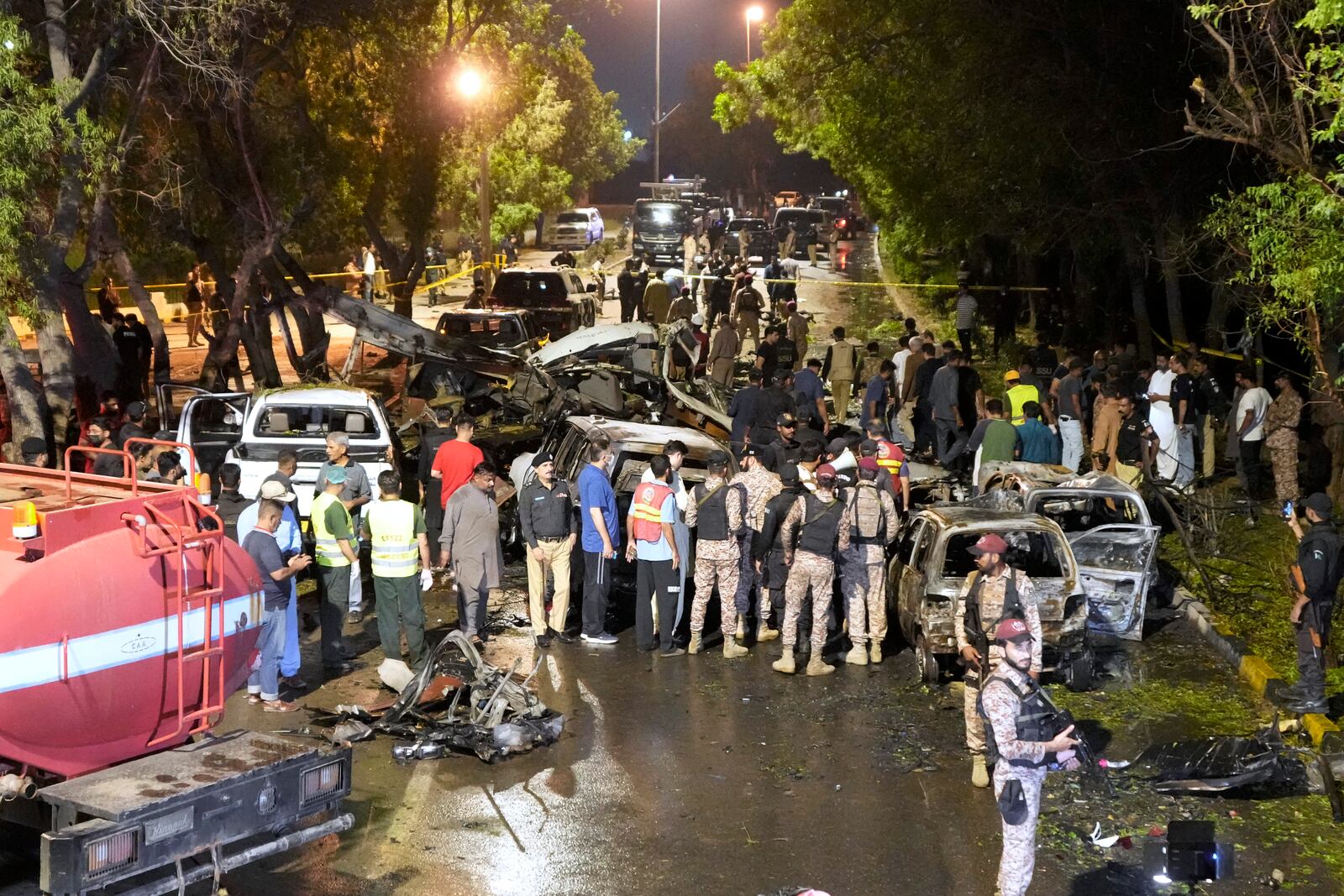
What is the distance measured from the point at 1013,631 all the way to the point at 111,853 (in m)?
4.42

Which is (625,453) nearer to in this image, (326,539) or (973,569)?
(326,539)

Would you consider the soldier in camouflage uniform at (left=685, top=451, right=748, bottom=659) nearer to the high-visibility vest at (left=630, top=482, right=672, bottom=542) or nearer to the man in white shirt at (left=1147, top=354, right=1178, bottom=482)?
the high-visibility vest at (left=630, top=482, right=672, bottom=542)

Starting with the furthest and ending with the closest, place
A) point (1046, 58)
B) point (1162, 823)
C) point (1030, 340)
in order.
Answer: point (1030, 340) < point (1046, 58) < point (1162, 823)

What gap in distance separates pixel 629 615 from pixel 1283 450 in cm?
759

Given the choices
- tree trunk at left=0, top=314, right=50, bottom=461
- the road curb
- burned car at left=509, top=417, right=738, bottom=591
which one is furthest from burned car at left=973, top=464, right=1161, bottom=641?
tree trunk at left=0, top=314, right=50, bottom=461

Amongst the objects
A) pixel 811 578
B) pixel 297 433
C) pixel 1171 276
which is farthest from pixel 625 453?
pixel 1171 276

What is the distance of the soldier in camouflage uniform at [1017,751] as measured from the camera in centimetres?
709

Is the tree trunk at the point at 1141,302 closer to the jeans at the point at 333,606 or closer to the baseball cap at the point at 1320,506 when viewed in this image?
the baseball cap at the point at 1320,506

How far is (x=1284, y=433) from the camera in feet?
51.3

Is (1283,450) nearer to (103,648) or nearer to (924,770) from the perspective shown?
(924,770)

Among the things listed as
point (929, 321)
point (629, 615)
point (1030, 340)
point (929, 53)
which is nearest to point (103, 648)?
point (629, 615)

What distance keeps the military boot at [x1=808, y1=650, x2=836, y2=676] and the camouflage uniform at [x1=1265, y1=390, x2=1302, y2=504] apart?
6627 millimetres

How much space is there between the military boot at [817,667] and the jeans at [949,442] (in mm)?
6803

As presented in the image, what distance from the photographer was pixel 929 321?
33875 mm
